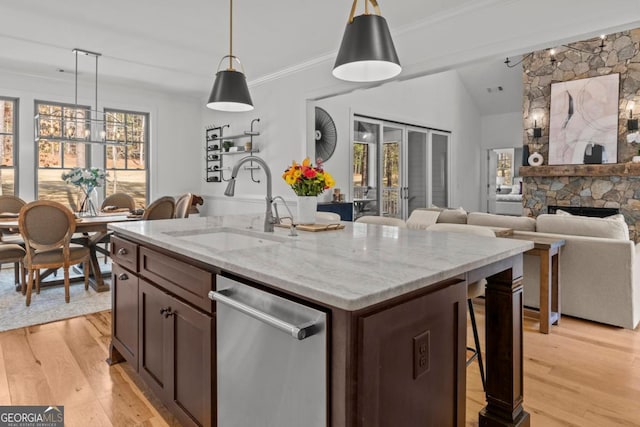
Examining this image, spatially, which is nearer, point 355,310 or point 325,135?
point 355,310

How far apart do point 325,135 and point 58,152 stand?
12.8 feet

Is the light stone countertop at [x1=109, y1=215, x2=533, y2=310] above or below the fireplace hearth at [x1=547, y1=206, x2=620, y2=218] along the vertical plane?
below

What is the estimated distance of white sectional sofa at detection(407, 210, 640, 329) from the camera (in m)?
3.07

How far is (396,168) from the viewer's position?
7.34 metres

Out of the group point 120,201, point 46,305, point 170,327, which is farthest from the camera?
point 120,201

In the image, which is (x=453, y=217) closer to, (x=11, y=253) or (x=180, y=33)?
(x=180, y=33)

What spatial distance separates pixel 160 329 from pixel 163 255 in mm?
344

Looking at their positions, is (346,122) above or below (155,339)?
above

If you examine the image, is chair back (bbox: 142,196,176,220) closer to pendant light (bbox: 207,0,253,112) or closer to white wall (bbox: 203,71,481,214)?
white wall (bbox: 203,71,481,214)

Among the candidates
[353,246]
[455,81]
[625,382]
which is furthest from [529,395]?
[455,81]

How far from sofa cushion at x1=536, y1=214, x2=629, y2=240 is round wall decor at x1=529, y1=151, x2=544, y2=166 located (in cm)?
407

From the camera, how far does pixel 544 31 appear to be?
3.05 m

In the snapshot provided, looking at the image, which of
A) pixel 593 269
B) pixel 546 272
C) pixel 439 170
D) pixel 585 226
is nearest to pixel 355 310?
pixel 546 272

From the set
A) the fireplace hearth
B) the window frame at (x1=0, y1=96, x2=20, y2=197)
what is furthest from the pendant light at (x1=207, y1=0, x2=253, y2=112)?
the fireplace hearth
